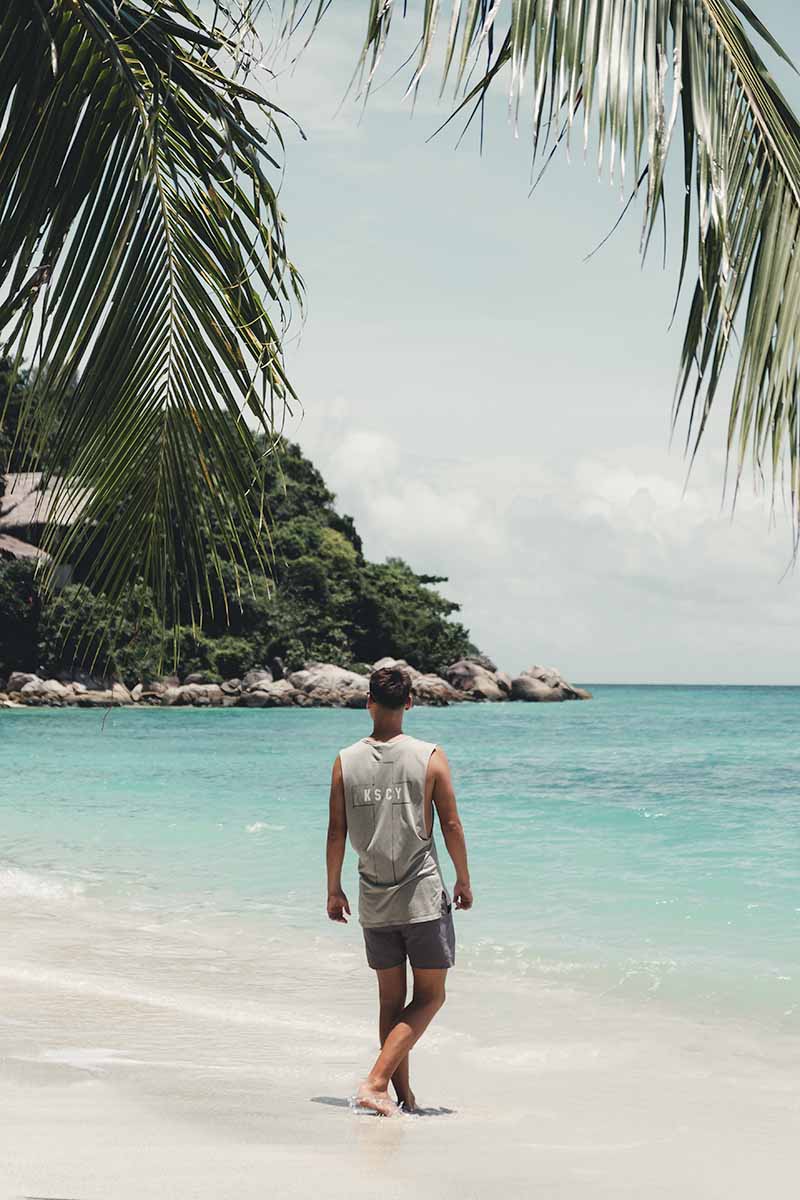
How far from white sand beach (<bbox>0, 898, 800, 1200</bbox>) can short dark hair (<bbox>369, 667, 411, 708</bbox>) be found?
141cm

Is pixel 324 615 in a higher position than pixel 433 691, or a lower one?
higher

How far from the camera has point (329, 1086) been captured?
5039mm

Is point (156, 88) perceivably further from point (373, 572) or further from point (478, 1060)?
point (373, 572)

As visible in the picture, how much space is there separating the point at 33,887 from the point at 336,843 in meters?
7.44

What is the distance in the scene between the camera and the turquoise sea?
8.37 metres

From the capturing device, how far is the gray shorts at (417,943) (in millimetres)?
4004

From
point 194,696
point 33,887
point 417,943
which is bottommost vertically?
point 33,887

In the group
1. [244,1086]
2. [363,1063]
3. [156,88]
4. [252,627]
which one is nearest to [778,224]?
[156,88]

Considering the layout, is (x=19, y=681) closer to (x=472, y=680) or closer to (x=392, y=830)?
(x=472, y=680)

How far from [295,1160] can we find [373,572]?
55.9 meters

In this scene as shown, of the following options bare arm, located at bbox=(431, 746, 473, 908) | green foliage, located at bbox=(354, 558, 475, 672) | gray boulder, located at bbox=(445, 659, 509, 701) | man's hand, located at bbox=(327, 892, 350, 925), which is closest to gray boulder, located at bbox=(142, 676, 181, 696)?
green foliage, located at bbox=(354, 558, 475, 672)

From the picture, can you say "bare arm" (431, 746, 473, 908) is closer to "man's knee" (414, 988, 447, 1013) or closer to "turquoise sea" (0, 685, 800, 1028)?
A: "man's knee" (414, 988, 447, 1013)

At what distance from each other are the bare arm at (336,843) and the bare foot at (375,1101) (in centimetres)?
58

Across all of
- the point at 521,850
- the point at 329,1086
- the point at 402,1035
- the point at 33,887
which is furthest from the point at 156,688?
the point at 402,1035
